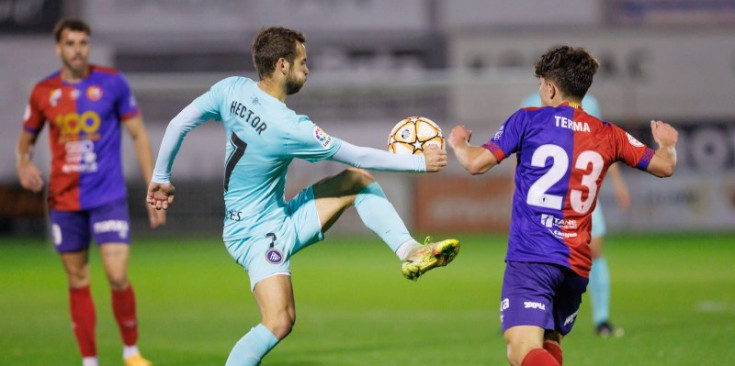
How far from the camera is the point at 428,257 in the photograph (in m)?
5.72

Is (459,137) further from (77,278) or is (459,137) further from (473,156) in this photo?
(77,278)

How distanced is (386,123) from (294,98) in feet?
7.40

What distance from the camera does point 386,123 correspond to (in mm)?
21859

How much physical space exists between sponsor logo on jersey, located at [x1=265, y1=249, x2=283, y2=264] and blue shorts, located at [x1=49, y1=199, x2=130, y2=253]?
6.67 feet

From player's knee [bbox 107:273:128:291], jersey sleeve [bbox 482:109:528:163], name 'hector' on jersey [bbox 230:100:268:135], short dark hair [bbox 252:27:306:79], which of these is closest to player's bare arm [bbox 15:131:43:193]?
player's knee [bbox 107:273:128:291]

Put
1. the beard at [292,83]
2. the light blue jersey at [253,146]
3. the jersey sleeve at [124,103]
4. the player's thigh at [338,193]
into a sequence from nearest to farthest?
the light blue jersey at [253,146] → the beard at [292,83] → the player's thigh at [338,193] → the jersey sleeve at [124,103]

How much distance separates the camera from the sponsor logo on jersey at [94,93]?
25.3 feet

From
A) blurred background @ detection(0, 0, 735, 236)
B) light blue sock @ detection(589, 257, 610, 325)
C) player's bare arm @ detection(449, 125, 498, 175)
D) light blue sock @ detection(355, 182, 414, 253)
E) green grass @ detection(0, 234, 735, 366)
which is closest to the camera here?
player's bare arm @ detection(449, 125, 498, 175)

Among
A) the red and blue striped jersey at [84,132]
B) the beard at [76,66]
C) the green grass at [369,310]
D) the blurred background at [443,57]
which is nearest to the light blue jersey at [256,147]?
the red and blue striped jersey at [84,132]

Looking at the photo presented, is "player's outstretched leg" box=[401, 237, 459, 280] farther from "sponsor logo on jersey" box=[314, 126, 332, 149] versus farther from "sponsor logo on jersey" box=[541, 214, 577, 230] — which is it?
"sponsor logo on jersey" box=[314, 126, 332, 149]

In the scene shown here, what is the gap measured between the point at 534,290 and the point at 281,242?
1472mm

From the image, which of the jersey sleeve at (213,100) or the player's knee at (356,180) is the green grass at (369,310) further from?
the jersey sleeve at (213,100)

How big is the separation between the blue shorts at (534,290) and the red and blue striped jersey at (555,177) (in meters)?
0.05

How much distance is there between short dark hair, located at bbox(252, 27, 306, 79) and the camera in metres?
5.86
